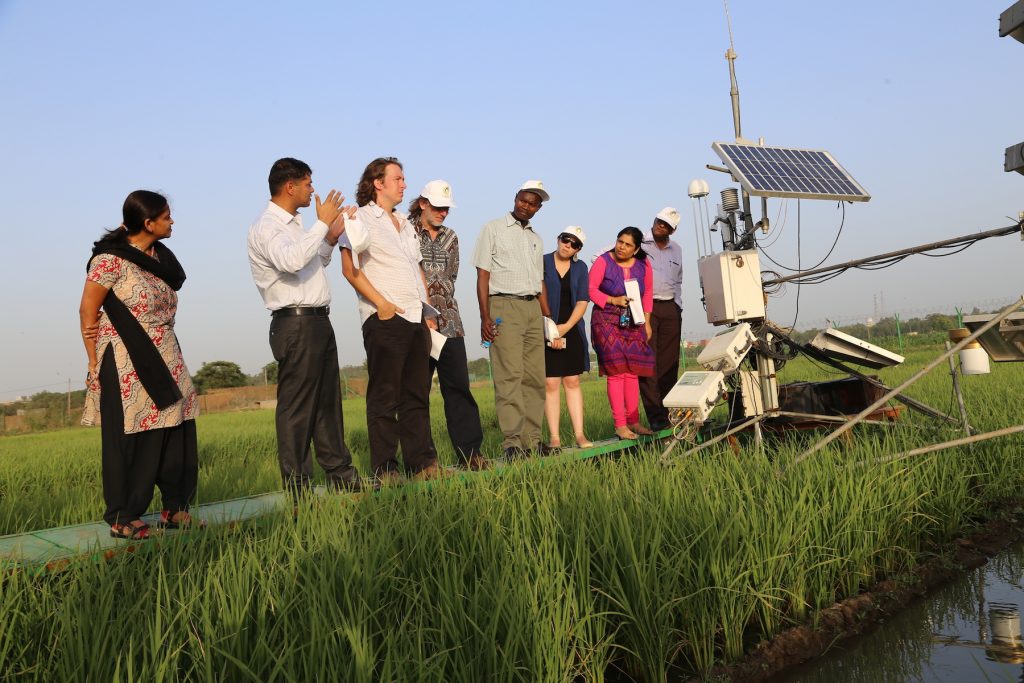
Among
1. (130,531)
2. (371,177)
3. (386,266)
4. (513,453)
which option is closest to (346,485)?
(130,531)

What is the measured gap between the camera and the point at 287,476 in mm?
3941

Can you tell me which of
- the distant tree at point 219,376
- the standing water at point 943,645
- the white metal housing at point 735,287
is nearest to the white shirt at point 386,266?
the white metal housing at point 735,287

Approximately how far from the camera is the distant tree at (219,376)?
129 feet

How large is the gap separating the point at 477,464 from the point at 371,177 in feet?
5.82

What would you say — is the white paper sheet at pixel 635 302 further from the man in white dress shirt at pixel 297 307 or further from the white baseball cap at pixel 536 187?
the man in white dress shirt at pixel 297 307

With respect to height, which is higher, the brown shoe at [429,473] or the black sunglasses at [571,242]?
the black sunglasses at [571,242]

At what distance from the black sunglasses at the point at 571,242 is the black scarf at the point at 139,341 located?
9.65 ft

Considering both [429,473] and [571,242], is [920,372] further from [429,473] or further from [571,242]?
[429,473]

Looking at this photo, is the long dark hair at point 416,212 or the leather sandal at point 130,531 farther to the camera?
the long dark hair at point 416,212

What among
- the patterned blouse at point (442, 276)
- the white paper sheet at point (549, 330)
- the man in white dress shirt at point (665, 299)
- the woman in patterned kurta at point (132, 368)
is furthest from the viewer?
the man in white dress shirt at point (665, 299)

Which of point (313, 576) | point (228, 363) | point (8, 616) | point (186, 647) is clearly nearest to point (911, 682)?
point (313, 576)

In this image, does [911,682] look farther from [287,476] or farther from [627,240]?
[627,240]

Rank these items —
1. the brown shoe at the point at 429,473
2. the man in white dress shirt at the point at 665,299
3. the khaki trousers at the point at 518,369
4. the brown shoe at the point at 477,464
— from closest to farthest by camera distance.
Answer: the brown shoe at the point at 429,473 < the brown shoe at the point at 477,464 < the khaki trousers at the point at 518,369 < the man in white dress shirt at the point at 665,299

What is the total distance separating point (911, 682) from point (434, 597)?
1551mm
